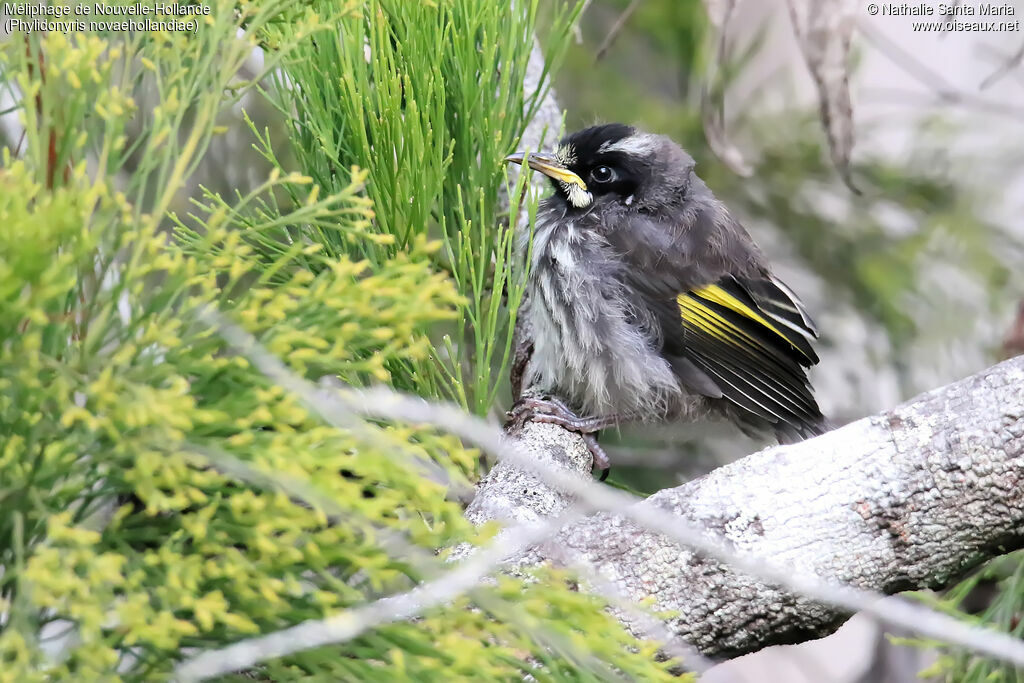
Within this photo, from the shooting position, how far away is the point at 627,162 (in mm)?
2773

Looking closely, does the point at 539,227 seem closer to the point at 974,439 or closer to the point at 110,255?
the point at 974,439

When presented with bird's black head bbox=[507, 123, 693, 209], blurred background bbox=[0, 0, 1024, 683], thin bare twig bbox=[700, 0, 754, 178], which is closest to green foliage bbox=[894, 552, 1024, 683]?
thin bare twig bbox=[700, 0, 754, 178]

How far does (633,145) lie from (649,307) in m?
0.46

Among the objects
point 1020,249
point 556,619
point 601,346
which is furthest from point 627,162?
point 556,619

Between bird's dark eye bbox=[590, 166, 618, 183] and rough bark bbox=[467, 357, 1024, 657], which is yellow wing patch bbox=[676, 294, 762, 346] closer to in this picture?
bird's dark eye bbox=[590, 166, 618, 183]

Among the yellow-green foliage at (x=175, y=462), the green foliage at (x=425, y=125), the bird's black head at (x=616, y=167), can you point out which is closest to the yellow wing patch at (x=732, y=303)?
the bird's black head at (x=616, y=167)

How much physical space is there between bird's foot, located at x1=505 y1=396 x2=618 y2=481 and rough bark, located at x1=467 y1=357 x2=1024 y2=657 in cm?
71

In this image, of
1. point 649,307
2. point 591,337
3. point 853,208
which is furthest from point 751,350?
point 853,208

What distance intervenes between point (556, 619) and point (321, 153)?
3.85 feet

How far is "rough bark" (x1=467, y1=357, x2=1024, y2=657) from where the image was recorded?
145cm

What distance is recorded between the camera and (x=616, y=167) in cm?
279

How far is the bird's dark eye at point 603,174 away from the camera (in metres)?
2.78

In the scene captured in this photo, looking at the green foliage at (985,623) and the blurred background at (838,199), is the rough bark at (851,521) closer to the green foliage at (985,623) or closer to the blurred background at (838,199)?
the green foliage at (985,623)

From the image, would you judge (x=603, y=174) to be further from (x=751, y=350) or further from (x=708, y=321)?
(x=751, y=350)
